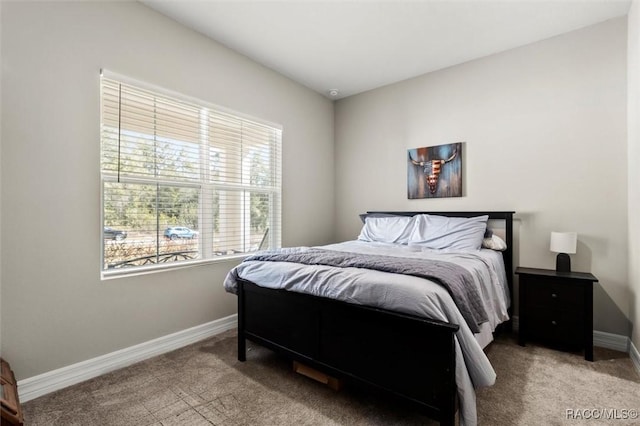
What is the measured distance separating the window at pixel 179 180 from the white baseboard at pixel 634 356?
3143 millimetres

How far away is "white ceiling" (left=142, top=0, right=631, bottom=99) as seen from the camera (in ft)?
7.87

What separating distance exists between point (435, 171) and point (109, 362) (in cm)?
345

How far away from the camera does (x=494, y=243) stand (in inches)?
111

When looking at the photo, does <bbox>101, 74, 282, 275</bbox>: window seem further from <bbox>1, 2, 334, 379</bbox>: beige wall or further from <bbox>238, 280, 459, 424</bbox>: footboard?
<bbox>238, 280, 459, 424</bbox>: footboard

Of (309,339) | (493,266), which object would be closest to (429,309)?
(309,339)

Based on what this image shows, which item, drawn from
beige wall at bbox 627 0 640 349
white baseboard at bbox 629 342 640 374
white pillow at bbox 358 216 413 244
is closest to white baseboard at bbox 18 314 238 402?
white pillow at bbox 358 216 413 244

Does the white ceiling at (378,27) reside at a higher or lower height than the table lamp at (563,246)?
higher

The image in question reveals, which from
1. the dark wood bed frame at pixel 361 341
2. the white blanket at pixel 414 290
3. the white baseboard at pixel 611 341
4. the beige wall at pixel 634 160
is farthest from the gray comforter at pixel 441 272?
the white baseboard at pixel 611 341

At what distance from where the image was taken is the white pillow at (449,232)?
279 centimetres

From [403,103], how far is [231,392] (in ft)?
11.4

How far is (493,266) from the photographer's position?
2408mm

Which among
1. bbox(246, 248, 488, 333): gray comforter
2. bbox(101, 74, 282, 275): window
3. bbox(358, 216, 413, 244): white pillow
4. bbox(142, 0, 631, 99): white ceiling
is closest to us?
bbox(246, 248, 488, 333): gray comforter

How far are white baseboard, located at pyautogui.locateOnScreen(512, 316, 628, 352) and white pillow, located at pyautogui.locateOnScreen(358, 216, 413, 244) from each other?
175 centimetres

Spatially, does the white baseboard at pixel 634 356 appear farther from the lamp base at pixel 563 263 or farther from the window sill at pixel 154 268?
the window sill at pixel 154 268
